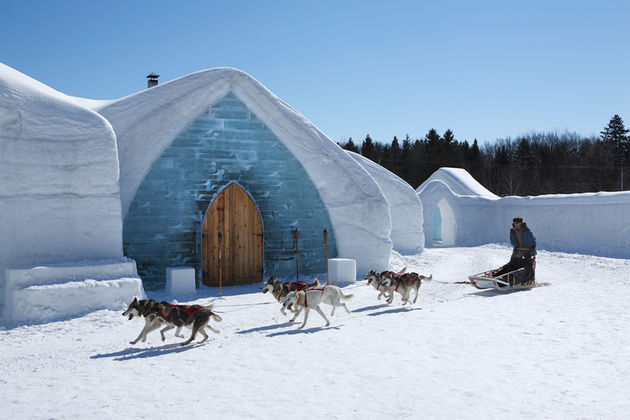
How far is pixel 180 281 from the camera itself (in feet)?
32.1

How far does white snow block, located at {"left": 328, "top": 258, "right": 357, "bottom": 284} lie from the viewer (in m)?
11.1

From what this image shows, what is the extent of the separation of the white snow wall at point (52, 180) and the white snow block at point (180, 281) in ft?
4.13

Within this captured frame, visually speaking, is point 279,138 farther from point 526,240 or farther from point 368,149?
point 368,149

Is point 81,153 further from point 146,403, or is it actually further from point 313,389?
point 313,389

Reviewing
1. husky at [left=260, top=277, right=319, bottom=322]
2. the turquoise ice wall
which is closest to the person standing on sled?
the turquoise ice wall

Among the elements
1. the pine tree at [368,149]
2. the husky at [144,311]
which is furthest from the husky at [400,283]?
the pine tree at [368,149]

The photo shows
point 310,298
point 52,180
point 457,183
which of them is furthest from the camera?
point 457,183

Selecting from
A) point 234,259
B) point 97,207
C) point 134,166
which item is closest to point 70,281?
point 97,207

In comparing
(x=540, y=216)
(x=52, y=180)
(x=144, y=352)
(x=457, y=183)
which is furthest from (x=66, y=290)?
(x=457, y=183)

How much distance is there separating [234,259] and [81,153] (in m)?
4.17

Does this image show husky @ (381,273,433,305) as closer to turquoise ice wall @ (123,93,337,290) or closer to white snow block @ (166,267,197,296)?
turquoise ice wall @ (123,93,337,290)

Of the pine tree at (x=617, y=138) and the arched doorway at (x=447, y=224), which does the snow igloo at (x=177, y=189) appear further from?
the pine tree at (x=617, y=138)

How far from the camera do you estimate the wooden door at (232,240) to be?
11.1 metres

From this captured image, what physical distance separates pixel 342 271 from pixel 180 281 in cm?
359
